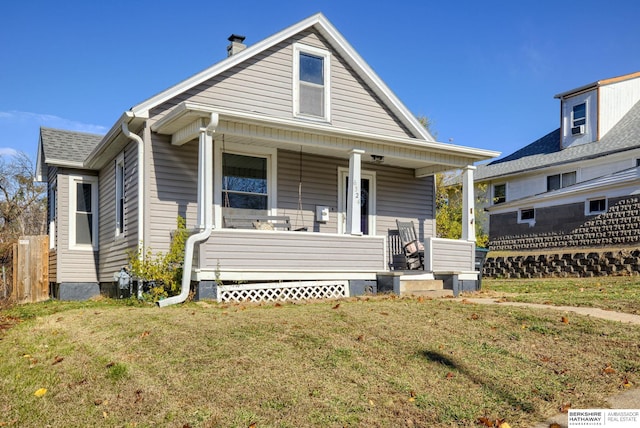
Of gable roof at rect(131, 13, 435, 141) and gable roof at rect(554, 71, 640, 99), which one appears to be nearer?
gable roof at rect(131, 13, 435, 141)

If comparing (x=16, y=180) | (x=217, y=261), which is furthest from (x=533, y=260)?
(x=16, y=180)

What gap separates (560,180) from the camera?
25.0 m

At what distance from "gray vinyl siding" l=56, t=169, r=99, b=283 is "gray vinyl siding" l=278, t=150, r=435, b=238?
513 centimetres

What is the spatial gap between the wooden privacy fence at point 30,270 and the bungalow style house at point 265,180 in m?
0.37

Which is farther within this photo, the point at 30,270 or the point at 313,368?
the point at 30,270

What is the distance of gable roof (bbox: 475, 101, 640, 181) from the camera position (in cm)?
2280

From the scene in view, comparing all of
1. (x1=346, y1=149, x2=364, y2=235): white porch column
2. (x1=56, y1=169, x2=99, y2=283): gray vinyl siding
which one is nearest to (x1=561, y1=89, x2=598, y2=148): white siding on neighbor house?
(x1=346, y1=149, x2=364, y2=235): white porch column

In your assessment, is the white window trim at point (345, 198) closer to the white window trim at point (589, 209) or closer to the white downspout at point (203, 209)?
the white downspout at point (203, 209)

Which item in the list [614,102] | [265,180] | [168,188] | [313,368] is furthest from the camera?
[614,102]

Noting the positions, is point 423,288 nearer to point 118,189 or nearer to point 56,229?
point 118,189

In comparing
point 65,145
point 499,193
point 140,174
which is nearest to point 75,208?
point 65,145

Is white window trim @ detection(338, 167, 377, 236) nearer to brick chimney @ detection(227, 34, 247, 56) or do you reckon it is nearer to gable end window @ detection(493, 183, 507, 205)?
brick chimney @ detection(227, 34, 247, 56)

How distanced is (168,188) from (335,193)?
146 inches

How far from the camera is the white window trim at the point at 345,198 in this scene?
13453 millimetres
